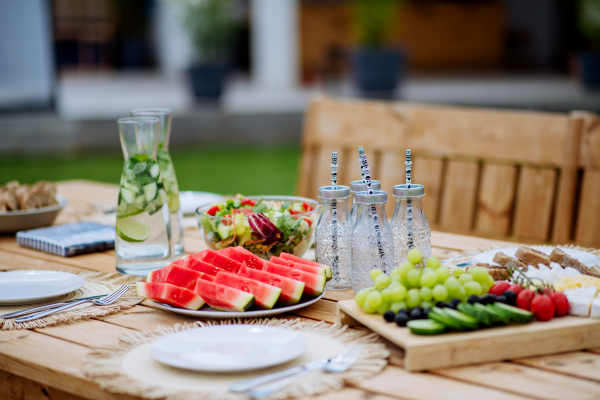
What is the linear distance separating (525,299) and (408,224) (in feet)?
1.02

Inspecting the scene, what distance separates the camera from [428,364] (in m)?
1.07

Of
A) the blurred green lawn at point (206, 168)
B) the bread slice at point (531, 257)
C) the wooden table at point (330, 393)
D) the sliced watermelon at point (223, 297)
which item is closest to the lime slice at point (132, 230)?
the wooden table at point (330, 393)

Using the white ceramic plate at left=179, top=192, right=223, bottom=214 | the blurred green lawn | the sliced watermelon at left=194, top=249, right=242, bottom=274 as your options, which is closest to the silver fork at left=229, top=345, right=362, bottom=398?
the sliced watermelon at left=194, top=249, right=242, bottom=274

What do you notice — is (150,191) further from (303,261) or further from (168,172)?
(303,261)

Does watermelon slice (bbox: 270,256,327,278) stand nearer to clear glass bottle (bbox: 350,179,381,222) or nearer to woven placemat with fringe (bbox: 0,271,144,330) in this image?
clear glass bottle (bbox: 350,179,381,222)

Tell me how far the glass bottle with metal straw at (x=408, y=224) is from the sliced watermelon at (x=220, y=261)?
32cm

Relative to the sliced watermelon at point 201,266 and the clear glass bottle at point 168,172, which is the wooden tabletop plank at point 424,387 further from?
the clear glass bottle at point 168,172

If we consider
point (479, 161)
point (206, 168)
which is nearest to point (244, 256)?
point (479, 161)

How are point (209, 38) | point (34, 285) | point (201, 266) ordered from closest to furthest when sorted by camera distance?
point (201, 266)
point (34, 285)
point (209, 38)

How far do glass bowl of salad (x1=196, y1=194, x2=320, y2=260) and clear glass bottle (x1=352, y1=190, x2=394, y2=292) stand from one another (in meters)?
0.22

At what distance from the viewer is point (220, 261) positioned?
4.60ft

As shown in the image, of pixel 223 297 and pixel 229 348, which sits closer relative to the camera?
pixel 229 348

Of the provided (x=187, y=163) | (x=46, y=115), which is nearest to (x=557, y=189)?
(x=187, y=163)

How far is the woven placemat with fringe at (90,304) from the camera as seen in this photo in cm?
133
